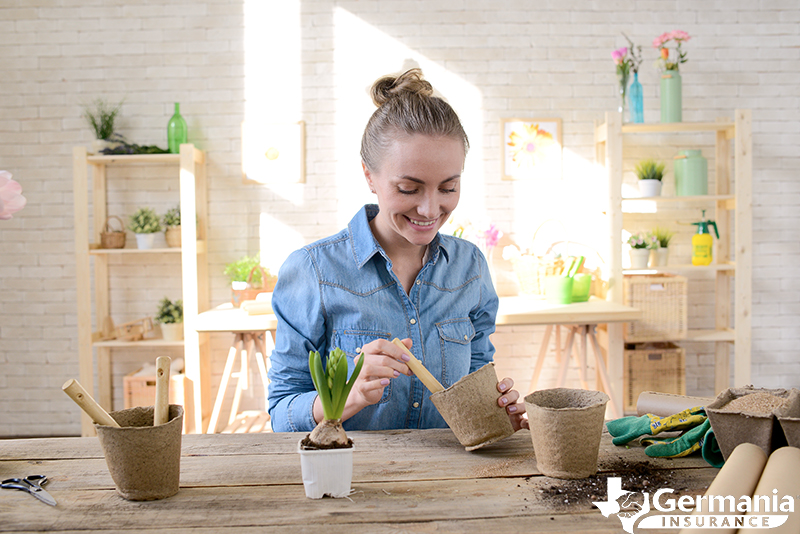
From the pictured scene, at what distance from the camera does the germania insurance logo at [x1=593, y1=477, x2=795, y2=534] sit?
0.76 meters

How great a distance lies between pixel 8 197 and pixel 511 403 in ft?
3.09

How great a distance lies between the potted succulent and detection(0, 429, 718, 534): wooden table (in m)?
2.60

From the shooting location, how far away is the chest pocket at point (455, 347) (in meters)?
1.62

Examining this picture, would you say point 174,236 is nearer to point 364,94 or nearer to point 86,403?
point 364,94

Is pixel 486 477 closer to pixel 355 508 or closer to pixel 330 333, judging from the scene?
pixel 355 508

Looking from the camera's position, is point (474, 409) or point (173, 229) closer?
point (474, 409)

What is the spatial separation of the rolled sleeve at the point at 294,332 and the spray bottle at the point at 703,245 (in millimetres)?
2993

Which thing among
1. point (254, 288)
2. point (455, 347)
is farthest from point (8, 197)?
point (254, 288)

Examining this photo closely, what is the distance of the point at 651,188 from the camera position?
12.2 ft

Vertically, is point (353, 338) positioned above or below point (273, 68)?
below

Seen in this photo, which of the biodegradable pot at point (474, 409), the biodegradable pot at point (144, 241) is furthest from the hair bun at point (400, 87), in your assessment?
the biodegradable pot at point (144, 241)

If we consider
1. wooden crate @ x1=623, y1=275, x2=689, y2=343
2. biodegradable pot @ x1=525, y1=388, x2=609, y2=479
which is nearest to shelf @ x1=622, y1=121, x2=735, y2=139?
wooden crate @ x1=623, y1=275, x2=689, y2=343

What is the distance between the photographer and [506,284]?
13.1 feet

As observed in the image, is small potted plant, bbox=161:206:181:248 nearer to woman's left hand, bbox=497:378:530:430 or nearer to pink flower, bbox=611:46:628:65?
pink flower, bbox=611:46:628:65
